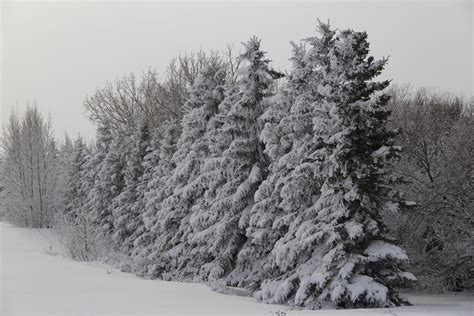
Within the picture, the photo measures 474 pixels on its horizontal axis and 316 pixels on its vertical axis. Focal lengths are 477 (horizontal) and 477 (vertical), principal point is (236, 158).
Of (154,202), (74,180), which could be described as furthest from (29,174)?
(154,202)

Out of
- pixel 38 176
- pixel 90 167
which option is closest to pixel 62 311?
pixel 90 167

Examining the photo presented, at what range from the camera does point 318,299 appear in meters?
14.8

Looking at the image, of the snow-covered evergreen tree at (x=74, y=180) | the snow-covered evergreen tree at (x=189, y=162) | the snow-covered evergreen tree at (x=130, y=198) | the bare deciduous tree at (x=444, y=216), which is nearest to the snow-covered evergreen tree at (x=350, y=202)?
the bare deciduous tree at (x=444, y=216)

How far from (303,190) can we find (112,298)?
24.5ft

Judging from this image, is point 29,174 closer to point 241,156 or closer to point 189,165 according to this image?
point 189,165

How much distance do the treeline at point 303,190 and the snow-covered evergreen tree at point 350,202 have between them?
0.15 ft

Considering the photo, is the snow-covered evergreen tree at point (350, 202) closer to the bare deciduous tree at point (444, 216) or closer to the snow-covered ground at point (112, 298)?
the snow-covered ground at point (112, 298)

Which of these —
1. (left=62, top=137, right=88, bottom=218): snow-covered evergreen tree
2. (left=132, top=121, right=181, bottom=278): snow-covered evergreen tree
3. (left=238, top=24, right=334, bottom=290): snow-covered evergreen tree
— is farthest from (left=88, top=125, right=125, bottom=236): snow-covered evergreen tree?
(left=238, top=24, right=334, bottom=290): snow-covered evergreen tree

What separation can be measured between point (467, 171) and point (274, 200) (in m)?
8.08

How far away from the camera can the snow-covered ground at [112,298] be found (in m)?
12.0

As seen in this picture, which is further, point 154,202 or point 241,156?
point 154,202

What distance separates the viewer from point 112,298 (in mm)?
14422

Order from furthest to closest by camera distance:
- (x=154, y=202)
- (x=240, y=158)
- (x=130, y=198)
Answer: (x=130, y=198) → (x=154, y=202) → (x=240, y=158)

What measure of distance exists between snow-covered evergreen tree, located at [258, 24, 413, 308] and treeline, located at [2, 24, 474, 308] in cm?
4
